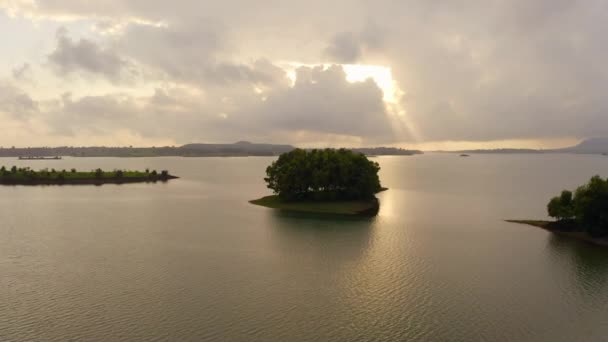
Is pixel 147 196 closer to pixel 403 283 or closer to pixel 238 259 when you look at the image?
pixel 238 259

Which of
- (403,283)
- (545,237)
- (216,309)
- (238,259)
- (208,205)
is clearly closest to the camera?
(216,309)

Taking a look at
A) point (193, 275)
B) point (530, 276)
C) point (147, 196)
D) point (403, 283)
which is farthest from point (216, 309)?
point (147, 196)

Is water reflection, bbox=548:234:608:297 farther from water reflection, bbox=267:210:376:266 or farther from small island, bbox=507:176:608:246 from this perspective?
water reflection, bbox=267:210:376:266

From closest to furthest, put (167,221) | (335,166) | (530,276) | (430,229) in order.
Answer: (530,276)
(430,229)
(167,221)
(335,166)

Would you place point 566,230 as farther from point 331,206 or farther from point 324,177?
point 324,177

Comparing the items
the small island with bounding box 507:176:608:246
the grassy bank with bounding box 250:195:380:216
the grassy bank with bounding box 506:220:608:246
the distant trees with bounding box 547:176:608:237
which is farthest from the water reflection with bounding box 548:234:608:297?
the grassy bank with bounding box 250:195:380:216
